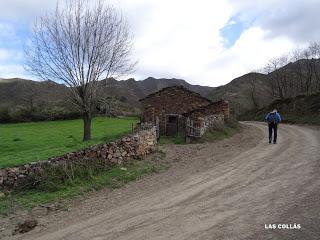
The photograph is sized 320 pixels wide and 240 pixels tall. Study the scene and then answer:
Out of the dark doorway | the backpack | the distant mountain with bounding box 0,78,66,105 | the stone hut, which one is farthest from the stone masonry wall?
the backpack

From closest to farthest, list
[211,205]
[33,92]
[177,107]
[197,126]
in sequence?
[211,205]
[197,126]
[177,107]
[33,92]

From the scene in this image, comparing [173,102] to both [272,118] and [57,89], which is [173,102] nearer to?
[57,89]

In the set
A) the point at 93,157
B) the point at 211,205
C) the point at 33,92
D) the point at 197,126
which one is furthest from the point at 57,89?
the point at 33,92

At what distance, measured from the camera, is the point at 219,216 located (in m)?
8.07

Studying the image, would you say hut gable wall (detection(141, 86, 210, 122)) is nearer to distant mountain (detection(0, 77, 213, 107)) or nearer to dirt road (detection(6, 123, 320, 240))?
distant mountain (detection(0, 77, 213, 107))

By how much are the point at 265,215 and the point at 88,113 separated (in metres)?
16.4

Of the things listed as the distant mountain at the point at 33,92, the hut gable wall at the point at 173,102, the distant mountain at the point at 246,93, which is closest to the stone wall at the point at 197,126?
the hut gable wall at the point at 173,102

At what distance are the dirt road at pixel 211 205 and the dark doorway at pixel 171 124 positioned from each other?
11403 millimetres

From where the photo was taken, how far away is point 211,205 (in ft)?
29.2

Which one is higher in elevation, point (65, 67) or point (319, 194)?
point (65, 67)

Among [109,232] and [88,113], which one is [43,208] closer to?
[109,232]

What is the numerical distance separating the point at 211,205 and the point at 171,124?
682 inches

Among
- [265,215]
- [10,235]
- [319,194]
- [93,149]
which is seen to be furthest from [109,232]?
[93,149]

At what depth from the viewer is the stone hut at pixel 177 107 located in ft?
85.6
